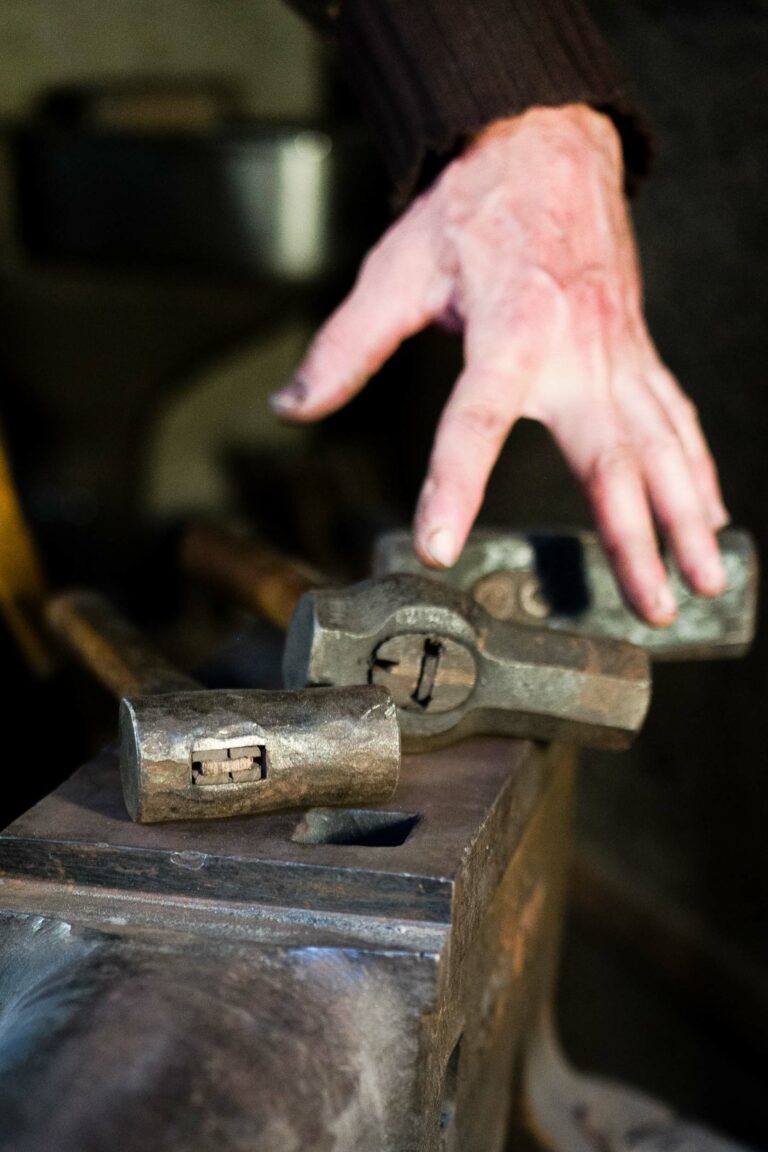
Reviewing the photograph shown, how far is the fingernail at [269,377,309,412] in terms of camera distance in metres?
1.26

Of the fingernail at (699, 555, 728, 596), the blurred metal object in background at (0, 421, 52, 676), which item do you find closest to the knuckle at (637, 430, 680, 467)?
the fingernail at (699, 555, 728, 596)

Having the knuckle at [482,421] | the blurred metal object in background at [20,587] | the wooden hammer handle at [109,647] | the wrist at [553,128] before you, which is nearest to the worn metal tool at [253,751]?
the wooden hammer handle at [109,647]

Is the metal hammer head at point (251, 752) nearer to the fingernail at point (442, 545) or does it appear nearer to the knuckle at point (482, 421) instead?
the fingernail at point (442, 545)

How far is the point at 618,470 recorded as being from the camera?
1155mm

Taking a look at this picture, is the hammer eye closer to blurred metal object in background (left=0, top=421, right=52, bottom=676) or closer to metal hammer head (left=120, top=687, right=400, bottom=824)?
metal hammer head (left=120, top=687, right=400, bottom=824)

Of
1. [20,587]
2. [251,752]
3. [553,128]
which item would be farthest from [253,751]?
[20,587]

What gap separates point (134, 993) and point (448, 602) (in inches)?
15.6

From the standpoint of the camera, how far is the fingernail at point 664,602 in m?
1.16

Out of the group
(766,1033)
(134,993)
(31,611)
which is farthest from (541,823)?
(766,1033)

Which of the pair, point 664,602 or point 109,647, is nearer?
point 664,602

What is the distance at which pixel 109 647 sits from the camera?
1275mm

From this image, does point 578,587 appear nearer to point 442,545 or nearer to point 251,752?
point 442,545

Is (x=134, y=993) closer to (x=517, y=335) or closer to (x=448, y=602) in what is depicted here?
(x=448, y=602)

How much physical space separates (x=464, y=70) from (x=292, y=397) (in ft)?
1.25
